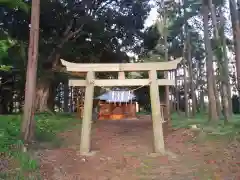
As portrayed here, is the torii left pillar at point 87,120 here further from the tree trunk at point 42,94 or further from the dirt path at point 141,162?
the tree trunk at point 42,94

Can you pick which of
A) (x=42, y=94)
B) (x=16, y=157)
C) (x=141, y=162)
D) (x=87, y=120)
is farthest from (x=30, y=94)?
(x=42, y=94)

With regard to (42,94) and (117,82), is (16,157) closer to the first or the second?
(117,82)

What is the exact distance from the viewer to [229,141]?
413 inches

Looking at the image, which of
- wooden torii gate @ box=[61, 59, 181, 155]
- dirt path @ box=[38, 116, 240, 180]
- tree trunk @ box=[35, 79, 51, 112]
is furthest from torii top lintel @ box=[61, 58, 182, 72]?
tree trunk @ box=[35, 79, 51, 112]

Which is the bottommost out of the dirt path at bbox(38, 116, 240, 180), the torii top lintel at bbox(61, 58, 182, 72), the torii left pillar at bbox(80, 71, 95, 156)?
the dirt path at bbox(38, 116, 240, 180)

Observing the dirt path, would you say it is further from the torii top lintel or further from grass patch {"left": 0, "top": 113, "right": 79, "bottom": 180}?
the torii top lintel

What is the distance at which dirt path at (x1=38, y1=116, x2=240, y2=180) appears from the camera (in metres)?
7.82

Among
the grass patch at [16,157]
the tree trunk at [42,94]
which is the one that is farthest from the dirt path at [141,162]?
the tree trunk at [42,94]

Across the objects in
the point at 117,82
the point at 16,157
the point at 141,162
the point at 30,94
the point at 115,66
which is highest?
the point at 115,66

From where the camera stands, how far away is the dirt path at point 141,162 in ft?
25.6

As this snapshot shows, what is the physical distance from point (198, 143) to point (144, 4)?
15.0m

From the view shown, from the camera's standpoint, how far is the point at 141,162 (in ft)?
29.9

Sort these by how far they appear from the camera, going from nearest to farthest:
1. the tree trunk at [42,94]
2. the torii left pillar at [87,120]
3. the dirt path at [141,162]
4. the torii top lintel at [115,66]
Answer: the dirt path at [141,162]
the torii left pillar at [87,120]
the torii top lintel at [115,66]
the tree trunk at [42,94]

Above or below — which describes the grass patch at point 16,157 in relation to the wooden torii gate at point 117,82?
below
